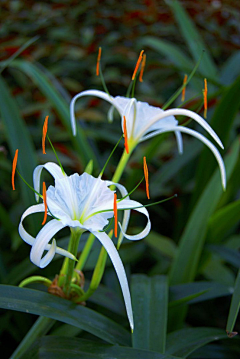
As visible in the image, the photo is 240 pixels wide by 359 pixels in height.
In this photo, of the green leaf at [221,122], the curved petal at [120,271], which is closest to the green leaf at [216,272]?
the green leaf at [221,122]

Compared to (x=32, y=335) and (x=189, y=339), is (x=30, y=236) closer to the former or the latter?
→ (x=32, y=335)

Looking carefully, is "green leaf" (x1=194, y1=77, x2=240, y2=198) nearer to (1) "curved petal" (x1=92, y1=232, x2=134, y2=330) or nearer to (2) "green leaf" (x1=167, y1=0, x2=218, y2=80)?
(2) "green leaf" (x1=167, y1=0, x2=218, y2=80)

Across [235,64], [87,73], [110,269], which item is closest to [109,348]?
[110,269]

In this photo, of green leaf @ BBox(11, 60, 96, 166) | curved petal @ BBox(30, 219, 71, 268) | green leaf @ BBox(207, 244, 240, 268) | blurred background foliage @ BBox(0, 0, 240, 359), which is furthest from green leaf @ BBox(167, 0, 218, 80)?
curved petal @ BBox(30, 219, 71, 268)

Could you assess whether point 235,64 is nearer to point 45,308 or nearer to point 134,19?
point 134,19

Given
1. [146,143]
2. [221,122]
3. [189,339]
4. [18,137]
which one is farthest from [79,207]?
[146,143]

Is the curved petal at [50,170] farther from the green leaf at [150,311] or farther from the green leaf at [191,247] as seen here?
the green leaf at [191,247]
